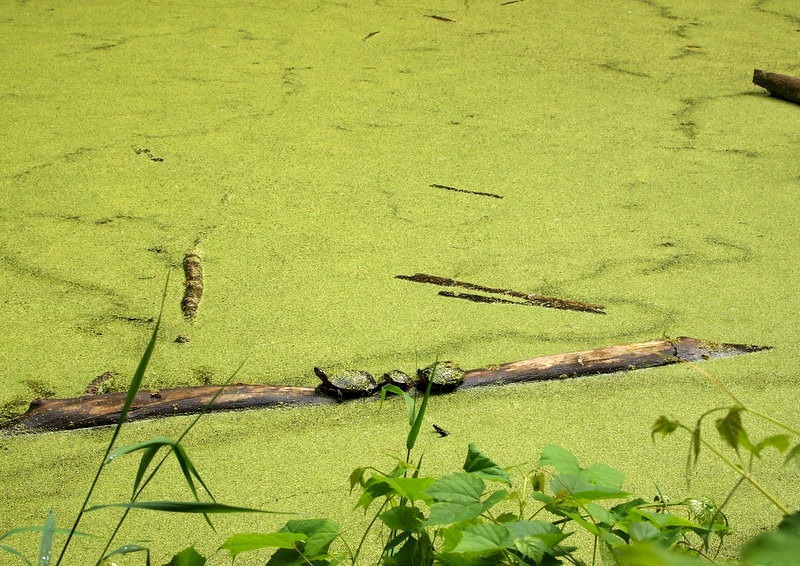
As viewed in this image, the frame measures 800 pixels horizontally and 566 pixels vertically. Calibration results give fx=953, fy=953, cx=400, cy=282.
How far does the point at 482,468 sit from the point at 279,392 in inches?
23.2

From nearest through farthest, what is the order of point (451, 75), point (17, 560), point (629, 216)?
point (17, 560), point (629, 216), point (451, 75)

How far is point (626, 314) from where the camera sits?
1.45 meters

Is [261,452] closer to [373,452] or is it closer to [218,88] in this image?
[373,452]

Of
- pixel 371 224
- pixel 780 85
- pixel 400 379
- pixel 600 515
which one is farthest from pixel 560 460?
pixel 780 85

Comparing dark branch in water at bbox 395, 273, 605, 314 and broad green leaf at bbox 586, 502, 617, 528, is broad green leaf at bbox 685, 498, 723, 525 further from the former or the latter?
dark branch in water at bbox 395, 273, 605, 314

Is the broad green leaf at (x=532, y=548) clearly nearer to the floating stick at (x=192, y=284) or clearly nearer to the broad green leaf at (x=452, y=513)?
the broad green leaf at (x=452, y=513)

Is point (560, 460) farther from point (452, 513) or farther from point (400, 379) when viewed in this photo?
point (400, 379)

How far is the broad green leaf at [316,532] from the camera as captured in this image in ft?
2.18

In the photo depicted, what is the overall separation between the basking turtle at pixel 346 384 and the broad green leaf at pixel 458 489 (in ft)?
1.93

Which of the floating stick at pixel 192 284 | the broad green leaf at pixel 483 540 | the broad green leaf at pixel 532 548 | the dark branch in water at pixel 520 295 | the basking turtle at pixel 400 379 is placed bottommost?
the floating stick at pixel 192 284

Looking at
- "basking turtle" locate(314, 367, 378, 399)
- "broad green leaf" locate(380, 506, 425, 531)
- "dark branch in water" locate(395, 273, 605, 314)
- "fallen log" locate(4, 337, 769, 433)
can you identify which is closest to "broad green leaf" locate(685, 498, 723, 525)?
"broad green leaf" locate(380, 506, 425, 531)

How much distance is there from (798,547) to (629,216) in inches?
63.1

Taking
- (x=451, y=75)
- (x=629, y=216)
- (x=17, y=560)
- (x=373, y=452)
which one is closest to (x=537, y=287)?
(x=629, y=216)

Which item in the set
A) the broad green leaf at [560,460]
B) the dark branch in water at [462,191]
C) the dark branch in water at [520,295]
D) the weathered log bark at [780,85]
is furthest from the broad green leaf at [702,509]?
the weathered log bark at [780,85]
